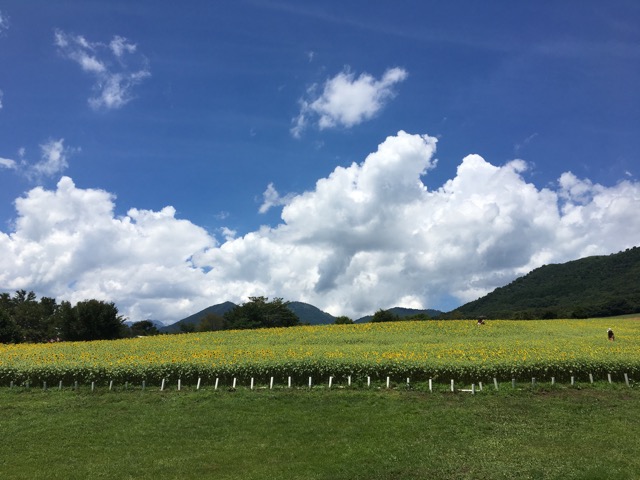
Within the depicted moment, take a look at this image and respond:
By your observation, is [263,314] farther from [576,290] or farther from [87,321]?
[576,290]

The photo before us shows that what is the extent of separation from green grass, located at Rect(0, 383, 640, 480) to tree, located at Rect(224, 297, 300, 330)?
6305 centimetres

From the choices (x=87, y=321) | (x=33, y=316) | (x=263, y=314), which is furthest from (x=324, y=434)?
(x=33, y=316)

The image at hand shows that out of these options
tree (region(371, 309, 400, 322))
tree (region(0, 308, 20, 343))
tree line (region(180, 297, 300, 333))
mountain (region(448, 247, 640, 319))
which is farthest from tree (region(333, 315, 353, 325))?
tree (region(0, 308, 20, 343))

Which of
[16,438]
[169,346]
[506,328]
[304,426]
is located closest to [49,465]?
[16,438]

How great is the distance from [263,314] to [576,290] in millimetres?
87936

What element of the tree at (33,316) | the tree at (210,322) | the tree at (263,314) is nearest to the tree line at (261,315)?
the tree at (263,314)

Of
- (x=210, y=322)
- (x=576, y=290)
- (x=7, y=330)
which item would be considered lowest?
(x=7, y=330)

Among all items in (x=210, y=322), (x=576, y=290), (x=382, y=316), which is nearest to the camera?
(x=382, y=316)

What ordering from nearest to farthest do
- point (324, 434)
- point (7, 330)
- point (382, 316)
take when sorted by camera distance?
point (324, 434), point (7, 330), point (382, 316)

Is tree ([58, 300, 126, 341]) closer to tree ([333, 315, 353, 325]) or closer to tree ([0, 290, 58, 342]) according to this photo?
tree ([0, 290, 58, 342])

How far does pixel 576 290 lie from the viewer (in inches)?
4911

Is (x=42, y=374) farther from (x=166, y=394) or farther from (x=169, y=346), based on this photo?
(x=169, y=346)

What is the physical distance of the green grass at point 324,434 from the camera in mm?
13836

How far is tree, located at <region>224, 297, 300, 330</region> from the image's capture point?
87812 mm
